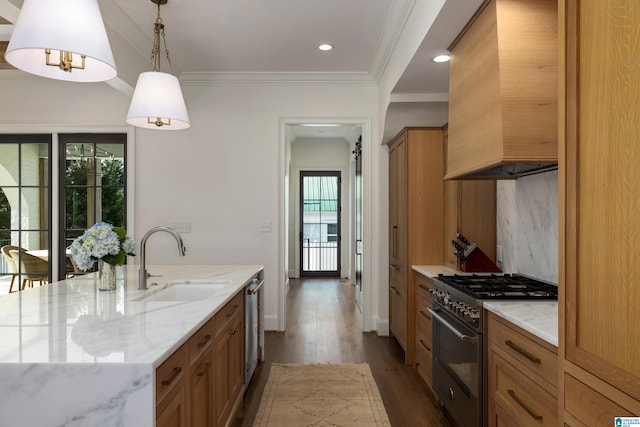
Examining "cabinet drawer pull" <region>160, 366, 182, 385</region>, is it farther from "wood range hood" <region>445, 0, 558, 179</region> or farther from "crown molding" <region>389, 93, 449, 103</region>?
"crown molding" <region>389, 93, 449, 103</region>

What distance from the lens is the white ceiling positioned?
3062mm

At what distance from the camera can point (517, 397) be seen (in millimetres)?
1726

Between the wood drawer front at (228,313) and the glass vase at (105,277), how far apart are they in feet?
2.03

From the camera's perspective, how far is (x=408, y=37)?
9.77 feet

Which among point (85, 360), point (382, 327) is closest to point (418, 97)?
point (382, 327)

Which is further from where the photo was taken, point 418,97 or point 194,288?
point 418,97

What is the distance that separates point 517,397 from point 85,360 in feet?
5.22

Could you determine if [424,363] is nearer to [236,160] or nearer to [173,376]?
[173,376]

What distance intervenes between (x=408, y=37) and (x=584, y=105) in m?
2.02

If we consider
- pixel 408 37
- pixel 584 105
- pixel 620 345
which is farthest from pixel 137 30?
pixel 620 345

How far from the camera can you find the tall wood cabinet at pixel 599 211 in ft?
3.35

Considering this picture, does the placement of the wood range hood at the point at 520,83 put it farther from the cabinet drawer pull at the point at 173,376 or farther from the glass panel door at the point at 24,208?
the glass panel door at the point at 24,208

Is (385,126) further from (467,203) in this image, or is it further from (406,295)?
(406,295)

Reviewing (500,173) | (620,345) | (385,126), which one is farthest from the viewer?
(385,126)
